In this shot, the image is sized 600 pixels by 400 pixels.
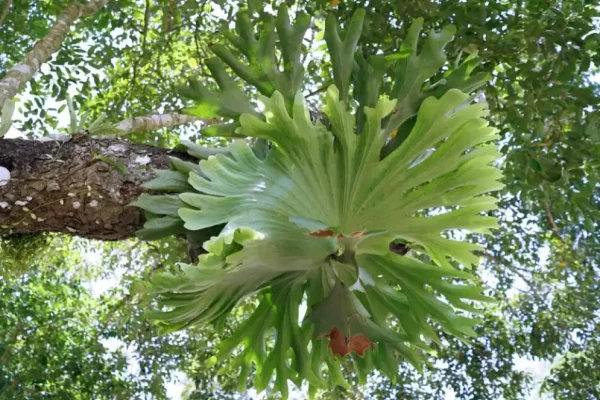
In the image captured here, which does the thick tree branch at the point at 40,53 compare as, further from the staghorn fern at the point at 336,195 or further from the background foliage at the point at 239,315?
the staghorn fern at the point at 336,195

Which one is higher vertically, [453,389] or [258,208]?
[453,389]

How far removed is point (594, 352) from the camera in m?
3.35

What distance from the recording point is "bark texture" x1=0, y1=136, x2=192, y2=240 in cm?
112

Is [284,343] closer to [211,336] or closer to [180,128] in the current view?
[211,336]

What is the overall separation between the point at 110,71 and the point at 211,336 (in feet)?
5.40

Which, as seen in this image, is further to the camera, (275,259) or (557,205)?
(557,205)

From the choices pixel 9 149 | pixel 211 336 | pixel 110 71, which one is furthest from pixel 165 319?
pixel 110 71

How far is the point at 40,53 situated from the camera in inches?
68.9

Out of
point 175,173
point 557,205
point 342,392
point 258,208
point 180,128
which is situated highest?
point 180,128

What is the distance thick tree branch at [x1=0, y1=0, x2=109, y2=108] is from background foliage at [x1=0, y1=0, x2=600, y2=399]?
0.42m

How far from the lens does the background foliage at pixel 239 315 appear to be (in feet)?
6.30

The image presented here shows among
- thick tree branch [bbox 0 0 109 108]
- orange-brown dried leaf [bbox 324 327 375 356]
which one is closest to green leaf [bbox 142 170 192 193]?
orange-brown dried leaf [bbox 324 327 375 356]

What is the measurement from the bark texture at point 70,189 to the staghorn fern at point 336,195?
0.24ft

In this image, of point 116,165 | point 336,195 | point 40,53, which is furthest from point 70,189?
point 40,53
